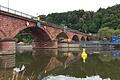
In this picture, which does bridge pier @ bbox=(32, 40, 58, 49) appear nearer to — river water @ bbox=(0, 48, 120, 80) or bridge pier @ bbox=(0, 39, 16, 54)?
bridge pier @ bbox=(0, 39, 16, 54)

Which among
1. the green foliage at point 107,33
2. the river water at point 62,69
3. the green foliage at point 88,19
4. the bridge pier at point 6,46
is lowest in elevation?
the river water at point 62,69

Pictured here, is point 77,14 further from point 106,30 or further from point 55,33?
point 55,33

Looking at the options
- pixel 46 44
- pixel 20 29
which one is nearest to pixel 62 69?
pixel 20 29

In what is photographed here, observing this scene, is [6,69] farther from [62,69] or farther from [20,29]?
[20,29]

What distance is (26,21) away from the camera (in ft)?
178

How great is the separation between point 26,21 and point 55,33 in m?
25.7

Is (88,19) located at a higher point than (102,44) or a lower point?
higher

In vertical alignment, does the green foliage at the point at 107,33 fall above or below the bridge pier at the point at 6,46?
above

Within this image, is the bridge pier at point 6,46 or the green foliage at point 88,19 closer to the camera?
the bridge pier at point 6,46

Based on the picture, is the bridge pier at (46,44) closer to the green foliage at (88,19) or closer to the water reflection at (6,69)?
the water reflection at (6,69)

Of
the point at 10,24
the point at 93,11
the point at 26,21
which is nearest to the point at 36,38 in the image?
the point at 26,21

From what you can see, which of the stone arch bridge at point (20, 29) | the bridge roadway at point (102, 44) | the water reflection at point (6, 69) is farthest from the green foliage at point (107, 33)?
the water reflection at point (6, 69)

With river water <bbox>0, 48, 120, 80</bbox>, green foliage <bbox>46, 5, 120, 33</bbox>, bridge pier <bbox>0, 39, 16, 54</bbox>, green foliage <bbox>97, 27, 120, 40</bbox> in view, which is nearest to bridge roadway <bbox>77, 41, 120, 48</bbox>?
green foliage <bbox>97, 27, 120, 40</bbox>

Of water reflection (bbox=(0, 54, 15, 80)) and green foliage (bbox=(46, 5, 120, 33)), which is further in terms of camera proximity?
green foliage (bbox=(46, 5, 120, 33))
